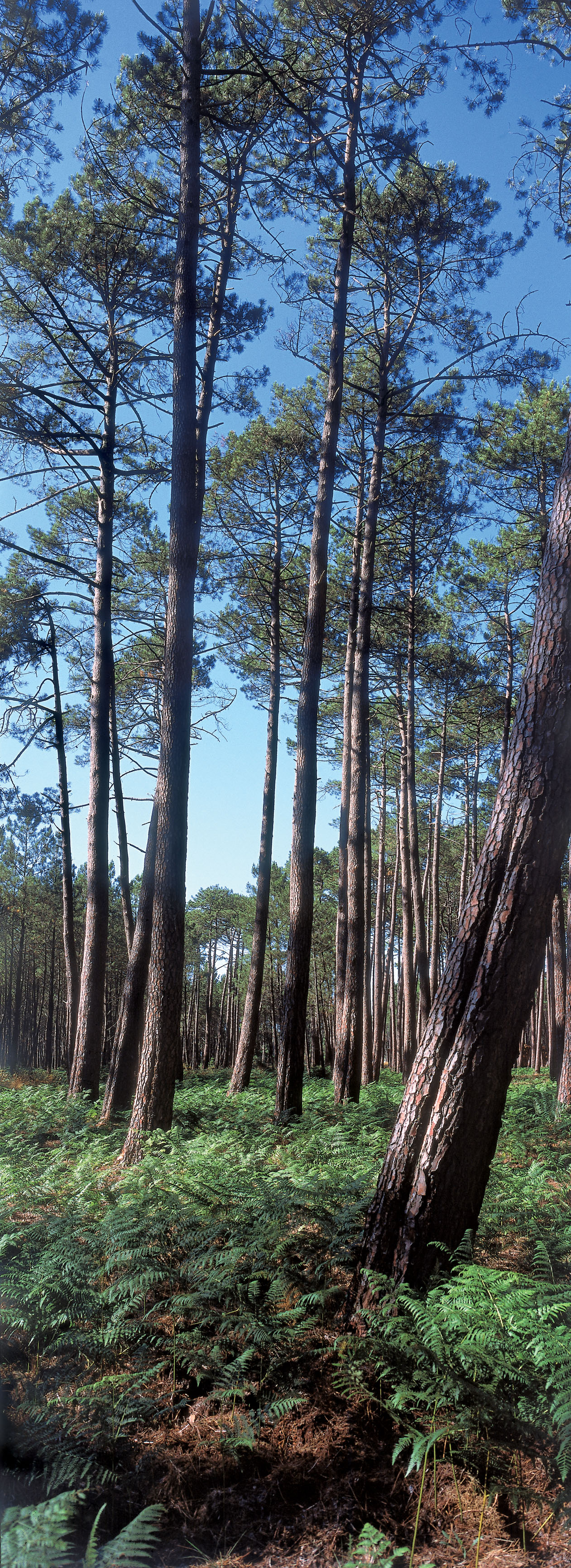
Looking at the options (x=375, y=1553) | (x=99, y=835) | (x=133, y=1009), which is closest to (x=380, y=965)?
(x=99, y=835)

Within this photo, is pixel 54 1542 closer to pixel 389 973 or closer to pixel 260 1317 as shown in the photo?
pixel 260 1317

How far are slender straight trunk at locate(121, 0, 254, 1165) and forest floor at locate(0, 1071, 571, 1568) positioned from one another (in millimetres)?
2162

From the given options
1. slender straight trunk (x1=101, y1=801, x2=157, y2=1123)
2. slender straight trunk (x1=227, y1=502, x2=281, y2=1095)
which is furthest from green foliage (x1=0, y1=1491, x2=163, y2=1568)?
slender straight trunk (x1=227, y1=502, x2=281, y2=1095)

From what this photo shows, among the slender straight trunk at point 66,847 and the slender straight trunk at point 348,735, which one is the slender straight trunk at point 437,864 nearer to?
the slender straight trunk at point 348,735

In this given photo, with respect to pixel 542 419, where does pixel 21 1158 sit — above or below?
below

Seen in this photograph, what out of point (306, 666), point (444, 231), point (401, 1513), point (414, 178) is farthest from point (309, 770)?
point (414, 178)

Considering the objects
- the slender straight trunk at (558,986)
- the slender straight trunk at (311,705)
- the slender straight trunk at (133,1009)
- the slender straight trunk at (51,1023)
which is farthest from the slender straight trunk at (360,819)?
the slender straight trunk at (51,1023)

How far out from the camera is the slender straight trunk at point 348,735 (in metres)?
12.8

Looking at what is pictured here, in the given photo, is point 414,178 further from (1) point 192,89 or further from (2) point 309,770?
(2) point 309,770

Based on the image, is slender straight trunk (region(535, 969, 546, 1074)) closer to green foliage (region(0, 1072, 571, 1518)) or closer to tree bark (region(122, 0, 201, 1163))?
tree bark (region(122, 0, 201, 1163))

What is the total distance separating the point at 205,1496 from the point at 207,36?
12.4 m

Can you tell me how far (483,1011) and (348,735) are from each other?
10.7 meters

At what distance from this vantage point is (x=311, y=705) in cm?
884

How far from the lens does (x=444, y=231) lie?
10141 millimetres
